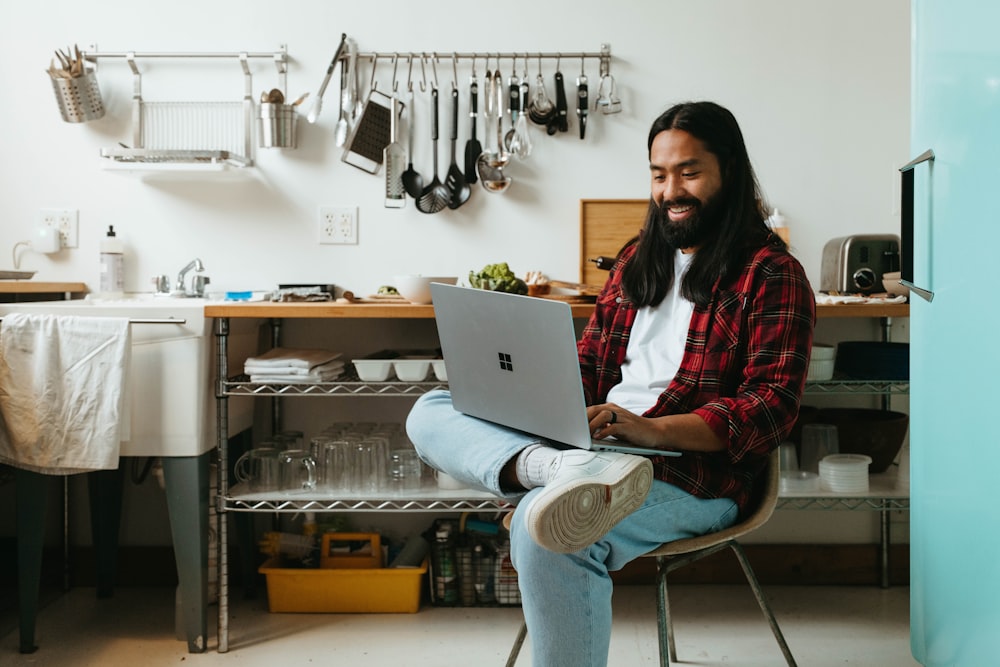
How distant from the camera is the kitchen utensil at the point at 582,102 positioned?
255 centimetres

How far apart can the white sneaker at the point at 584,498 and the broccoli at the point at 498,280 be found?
980mm

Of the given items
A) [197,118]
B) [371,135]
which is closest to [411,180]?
[371,135]

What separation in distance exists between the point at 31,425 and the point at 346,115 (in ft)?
3.72

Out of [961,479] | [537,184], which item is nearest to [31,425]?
[537,184]

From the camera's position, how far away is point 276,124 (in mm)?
2537

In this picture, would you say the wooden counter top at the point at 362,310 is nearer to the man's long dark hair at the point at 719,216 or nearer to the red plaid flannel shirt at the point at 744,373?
the man's long dark hair at the point at 719,216

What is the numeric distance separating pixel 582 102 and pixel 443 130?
40cm

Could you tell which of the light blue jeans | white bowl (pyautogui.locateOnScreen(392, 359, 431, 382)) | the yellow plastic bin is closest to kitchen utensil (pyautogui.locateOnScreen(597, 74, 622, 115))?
white bowl (pyautogui.locateOnScreen(392, 359, 431, 382))

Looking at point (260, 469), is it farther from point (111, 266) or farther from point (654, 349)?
point (654, 349)

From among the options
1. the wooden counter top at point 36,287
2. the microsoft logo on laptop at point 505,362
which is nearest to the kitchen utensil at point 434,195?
the wooden counter top at point 36,287

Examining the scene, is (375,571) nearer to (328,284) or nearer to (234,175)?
(328,284)

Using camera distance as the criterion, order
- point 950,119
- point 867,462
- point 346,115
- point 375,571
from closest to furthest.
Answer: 1. point 950,119
2. point 867,462
3. point 375,571
4. point 346,115

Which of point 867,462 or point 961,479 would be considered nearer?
point 961,479

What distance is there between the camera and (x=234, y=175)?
263cm
